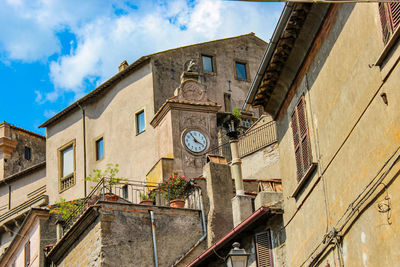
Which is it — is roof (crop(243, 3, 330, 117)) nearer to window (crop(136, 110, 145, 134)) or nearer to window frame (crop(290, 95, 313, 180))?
window frame (crop(290, 95, 313, 180))

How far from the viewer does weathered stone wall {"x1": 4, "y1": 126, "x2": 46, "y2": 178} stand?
47781mm

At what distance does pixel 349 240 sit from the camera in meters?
11.5

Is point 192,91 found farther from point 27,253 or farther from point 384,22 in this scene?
point 384,22

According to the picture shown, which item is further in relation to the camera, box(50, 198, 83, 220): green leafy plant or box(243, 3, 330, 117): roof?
box(50, 198, 83, 220): green leafy plant

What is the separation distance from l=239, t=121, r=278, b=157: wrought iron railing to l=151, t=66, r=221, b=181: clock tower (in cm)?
162

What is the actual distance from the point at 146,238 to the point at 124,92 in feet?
51.2

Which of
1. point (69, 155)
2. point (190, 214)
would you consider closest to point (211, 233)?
point (190, 214)

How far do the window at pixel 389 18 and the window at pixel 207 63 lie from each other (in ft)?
85.9

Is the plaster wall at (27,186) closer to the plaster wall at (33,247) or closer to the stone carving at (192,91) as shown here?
the stone carving at (192,91)

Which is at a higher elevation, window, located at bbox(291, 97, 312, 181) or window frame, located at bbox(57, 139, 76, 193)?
window frame, located at bbox(57, 139, 76, 193)

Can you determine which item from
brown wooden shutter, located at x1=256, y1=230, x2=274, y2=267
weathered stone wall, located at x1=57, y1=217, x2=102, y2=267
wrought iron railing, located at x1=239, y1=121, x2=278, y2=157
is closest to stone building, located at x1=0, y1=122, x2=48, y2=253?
wrought iron railing, located at x1=239, y1=121, x2=278, y2=157

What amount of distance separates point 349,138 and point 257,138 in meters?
18.8

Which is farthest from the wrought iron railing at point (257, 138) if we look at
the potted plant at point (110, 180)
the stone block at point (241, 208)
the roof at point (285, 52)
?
the roof at point (285, 52)

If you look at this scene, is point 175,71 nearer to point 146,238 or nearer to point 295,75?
point 146,238
